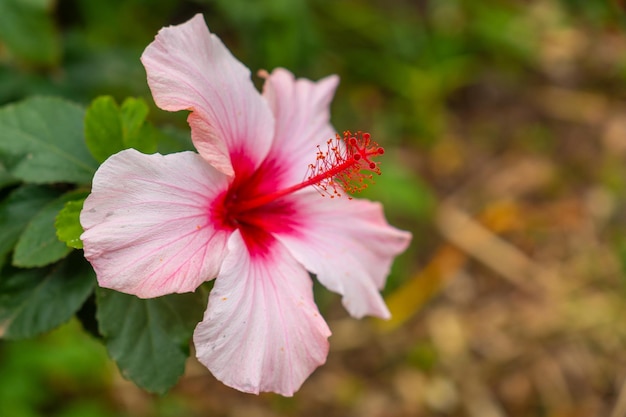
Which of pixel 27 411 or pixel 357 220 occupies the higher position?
pixel 357 220

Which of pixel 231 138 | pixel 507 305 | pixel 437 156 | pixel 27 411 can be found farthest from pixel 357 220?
pixel 437 156

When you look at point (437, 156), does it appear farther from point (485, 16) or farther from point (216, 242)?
point (216, 242)

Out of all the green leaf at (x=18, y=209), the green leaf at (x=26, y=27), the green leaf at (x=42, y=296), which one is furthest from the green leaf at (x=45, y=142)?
the green leaf at (x=26, y=27)

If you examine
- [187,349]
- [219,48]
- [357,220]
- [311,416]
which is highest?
[219,48]

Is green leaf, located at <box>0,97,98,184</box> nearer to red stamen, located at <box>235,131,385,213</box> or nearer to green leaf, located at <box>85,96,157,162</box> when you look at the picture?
green leaf, located at <box>85,96,157,162</box>

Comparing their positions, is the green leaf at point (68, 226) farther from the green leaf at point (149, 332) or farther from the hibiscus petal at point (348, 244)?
the hibiscus petal at point (348, 244)

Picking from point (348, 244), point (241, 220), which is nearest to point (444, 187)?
point (348, 244)

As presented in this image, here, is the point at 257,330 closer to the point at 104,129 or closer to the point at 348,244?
the point at 348,244
